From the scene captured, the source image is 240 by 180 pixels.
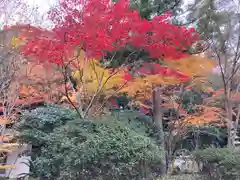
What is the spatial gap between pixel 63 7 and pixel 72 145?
343 centimetres

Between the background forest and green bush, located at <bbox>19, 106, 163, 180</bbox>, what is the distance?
0.02 m

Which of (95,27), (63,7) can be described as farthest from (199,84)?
(63,7)

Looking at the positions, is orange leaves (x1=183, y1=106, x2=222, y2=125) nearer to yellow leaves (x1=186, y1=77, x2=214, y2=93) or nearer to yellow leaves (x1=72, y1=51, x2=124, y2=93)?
yellow leaves (x1=186, y1=77, x2=214, y2=93)

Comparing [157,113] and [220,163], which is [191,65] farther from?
[220,163]

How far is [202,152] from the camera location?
6250 mm

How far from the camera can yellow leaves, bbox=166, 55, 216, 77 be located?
814 cm

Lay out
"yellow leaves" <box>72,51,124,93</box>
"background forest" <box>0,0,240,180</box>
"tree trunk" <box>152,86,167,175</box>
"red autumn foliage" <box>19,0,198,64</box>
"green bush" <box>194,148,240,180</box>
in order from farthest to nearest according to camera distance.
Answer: "tree trunk" <box>152,86,167,175</box> → "yellow leaves" <box>72,51,124,93</box> → "red autumn foliage" <box>19,0,198,64</box> → "background forest" <box>0,0,240,180</box> → "green bush" <box>194,148,240,180</box>

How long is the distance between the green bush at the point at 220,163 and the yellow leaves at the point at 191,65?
8.57 ft

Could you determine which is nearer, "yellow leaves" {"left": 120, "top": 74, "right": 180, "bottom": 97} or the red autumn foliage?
the red autumn foliage

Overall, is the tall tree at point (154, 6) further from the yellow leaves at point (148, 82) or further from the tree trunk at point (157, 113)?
the tree trunk at point (157, 113)

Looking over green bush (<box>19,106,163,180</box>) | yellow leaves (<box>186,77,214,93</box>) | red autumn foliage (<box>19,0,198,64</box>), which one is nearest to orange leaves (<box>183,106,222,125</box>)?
yellow leaves (<box>186,77,214,93</box>)

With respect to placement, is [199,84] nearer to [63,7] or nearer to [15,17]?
[63,7]

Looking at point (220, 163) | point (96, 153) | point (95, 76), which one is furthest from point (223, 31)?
point (96, 153)

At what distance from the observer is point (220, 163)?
19.3 ft
